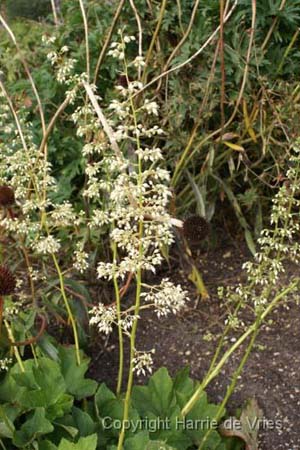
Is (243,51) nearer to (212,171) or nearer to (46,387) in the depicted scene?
(212,171)

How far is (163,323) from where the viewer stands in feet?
9.56

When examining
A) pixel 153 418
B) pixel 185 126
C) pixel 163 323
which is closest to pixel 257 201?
pixel 185 126

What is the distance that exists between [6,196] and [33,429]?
66cm

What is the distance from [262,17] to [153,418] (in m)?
1.58

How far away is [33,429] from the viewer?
211cm

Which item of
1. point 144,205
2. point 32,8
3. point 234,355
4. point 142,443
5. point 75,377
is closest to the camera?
point 144,205

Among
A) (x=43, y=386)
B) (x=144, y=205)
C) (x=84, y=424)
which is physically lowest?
(x=84, y=424)

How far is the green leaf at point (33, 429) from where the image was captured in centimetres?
209

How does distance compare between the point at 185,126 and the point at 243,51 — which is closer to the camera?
Result: the point at 243,51

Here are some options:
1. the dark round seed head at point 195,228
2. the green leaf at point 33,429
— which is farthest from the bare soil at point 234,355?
the green leaf at point 33,429

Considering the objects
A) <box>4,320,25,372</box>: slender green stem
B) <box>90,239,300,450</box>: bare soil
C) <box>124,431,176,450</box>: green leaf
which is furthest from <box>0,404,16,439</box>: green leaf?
<box>90,239,300,450</box>: bare soil

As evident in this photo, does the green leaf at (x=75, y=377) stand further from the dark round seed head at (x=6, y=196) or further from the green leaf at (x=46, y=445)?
the dark round seed head at (x=6, y=196)

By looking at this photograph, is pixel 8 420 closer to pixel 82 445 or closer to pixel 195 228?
pixel 82 445

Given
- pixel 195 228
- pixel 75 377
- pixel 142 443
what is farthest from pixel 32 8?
pixel 142 443
